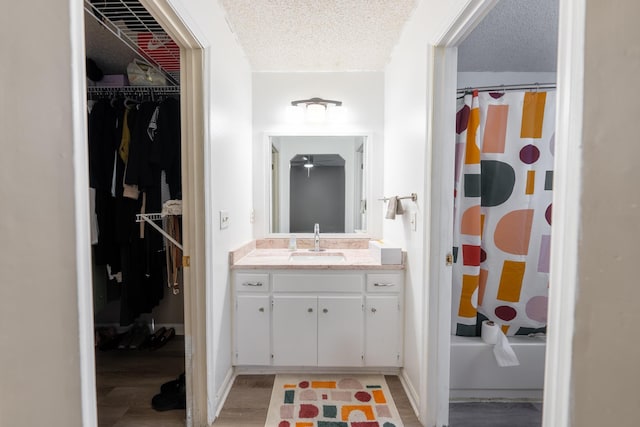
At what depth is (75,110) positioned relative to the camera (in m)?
0.67

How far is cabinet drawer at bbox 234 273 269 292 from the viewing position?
6.54 feet

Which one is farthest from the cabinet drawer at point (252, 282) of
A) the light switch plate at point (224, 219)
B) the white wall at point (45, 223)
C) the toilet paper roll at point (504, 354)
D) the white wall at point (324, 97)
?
the toilet paper roll at point (504, 354)

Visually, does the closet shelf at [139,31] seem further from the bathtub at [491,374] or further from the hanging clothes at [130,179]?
the bathtub at [491,374]

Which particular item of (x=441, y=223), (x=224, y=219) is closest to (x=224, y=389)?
(x=224, y=219)

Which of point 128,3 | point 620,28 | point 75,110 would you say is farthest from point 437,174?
point 128,3

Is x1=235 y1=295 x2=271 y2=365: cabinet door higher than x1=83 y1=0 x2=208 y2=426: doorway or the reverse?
the reverse

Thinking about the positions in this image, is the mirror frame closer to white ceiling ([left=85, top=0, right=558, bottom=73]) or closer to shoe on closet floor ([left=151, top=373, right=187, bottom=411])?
white ceiling ([left=85, top=0, right=558, bottom=73])

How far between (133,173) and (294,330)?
1.58m

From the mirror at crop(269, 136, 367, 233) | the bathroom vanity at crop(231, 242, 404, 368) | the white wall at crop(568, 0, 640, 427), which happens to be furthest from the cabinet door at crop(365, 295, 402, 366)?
the white wall at crop(568, 0, 640, 427)

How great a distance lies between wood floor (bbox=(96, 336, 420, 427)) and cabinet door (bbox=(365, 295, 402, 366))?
0.55 feet

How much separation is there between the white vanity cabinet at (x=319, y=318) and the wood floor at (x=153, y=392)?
0.57 ft

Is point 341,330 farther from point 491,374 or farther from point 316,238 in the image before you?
point 491,374

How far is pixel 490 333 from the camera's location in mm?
1828

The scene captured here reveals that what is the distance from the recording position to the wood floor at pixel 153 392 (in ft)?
5.36
